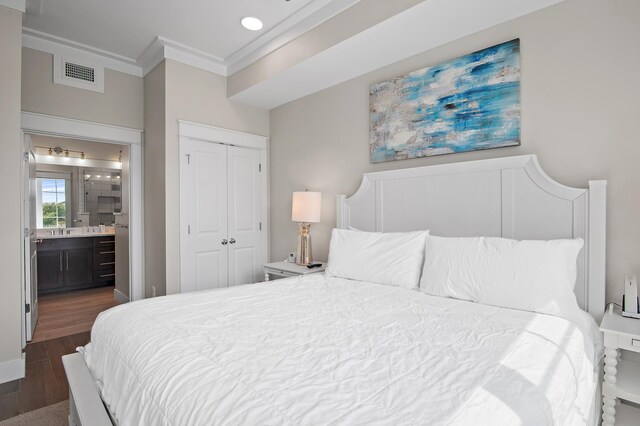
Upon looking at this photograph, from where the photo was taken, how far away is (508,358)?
119 centimetres

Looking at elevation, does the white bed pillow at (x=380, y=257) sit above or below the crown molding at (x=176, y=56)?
below

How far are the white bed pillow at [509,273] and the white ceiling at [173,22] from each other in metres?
1.95

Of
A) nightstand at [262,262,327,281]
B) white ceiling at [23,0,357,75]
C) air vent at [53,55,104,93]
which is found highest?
white ceiling at [23,0,357,75]

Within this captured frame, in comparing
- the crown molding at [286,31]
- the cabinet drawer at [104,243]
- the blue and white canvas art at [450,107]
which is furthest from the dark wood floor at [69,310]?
the blue and white canvas art at [450,107]

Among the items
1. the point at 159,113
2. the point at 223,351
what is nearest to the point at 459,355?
the point at 223,351

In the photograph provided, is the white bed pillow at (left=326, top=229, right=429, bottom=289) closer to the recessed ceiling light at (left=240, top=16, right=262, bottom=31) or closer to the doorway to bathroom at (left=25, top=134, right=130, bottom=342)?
the recessed ceiling light at (left=240, top=16, right=262, bottom=31)

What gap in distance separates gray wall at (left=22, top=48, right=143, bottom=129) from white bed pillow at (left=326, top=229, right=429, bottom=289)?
110 inches

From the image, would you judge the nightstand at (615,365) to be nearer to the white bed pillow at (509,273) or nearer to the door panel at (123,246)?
the white bed pillow at (509,273)

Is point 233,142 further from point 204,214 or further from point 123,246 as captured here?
point 123,246

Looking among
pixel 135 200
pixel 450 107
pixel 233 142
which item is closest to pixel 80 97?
pixel 135 200

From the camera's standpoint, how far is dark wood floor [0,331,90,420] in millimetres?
2266

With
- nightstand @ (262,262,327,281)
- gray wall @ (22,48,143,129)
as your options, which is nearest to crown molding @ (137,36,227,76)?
gray wall @ (22,48,143,129)

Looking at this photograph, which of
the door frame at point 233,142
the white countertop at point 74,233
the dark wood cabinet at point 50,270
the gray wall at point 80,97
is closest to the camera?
the gray wall at point 80,97

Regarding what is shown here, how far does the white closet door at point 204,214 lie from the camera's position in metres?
3.59
